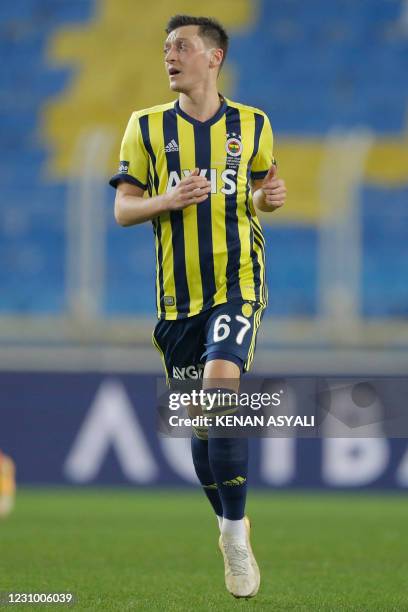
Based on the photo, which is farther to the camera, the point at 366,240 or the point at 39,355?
the point at 366,240

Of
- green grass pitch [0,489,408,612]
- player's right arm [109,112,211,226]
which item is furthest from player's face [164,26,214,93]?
green grass pitch [0,489,408,612]

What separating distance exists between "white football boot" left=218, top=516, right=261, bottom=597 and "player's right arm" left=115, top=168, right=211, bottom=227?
1.24m

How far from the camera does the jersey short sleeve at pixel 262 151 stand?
491 centimetres

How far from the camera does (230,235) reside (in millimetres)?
4781

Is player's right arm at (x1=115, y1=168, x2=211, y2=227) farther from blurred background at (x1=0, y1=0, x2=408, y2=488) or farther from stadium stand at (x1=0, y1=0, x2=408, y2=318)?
stadium stand at (x1=0, y1=0, x2=408, y2=318)

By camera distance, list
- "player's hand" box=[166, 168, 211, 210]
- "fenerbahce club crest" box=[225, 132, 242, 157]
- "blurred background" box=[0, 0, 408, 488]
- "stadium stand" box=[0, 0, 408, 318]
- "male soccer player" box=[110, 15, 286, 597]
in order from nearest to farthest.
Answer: "player's hand" box=[166, 168, 211, 210], "male soccer player" box=[110, 15, 286, 597], "fenerbahce club crest" box=[225, 132, 242, 157], "blurred background" box=[0, 0, 408, 488], "stadium stand" box=[0, 0, 408, 318]

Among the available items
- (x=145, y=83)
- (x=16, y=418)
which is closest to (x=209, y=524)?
(x=16, y=418)

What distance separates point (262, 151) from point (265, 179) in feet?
0.46

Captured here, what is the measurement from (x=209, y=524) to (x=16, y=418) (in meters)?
2.84

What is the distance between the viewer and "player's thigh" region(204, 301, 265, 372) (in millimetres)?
4574

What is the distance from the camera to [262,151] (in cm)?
491

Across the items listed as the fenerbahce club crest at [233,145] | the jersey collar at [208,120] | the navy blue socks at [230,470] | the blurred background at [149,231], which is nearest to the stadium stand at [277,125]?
the blurred background at [149,231]

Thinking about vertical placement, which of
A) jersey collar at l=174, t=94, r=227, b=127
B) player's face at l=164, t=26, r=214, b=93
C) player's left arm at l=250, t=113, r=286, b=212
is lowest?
player's left arm at l=250, t=113, r=286, b=212

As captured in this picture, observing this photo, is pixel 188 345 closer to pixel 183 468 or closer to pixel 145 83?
pixel 183 468
